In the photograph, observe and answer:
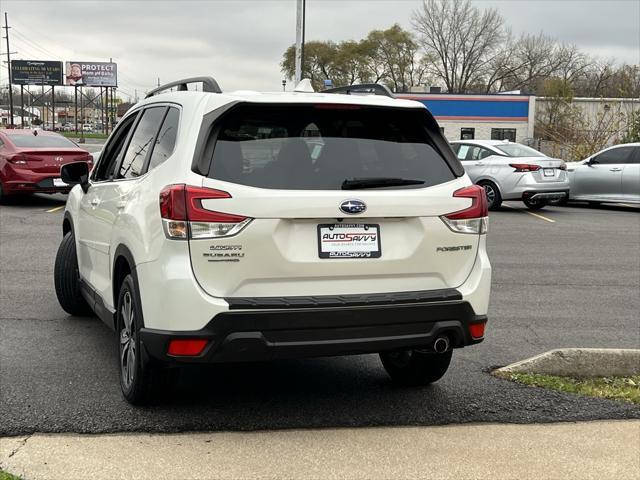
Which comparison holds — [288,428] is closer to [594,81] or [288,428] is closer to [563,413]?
[563,413]

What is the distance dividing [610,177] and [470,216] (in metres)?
15.0

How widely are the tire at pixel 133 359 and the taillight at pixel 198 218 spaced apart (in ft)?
1.93

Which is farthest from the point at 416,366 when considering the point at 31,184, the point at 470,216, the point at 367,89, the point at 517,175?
the point at 517,175

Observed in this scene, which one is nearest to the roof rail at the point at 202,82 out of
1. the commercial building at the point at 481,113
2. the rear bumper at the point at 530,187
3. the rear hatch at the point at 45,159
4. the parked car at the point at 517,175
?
the rear hatch at the point at 45,159

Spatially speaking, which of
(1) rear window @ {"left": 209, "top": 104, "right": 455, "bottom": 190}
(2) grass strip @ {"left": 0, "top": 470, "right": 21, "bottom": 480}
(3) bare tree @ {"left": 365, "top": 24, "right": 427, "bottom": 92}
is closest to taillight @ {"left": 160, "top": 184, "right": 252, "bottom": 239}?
(1) rear window @ {"left": 209, "top": 104, "right": 455, "bottom": 190}

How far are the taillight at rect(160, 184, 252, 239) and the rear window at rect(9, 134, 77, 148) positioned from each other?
515 inches

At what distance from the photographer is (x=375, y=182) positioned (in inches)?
157

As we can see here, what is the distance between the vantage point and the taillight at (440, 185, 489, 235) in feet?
13.4

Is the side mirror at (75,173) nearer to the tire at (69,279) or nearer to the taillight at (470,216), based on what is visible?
the tire at (69,279)

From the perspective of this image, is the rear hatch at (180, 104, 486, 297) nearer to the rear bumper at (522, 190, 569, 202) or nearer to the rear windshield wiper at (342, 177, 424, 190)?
the rear windshield wiper at (342, 177, 424, 190)

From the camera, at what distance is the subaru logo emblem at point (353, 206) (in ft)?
12.5

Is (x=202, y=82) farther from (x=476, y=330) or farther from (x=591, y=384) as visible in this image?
(x=591, y=384)

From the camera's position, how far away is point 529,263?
33.1 ft

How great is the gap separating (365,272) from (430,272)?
388mm
